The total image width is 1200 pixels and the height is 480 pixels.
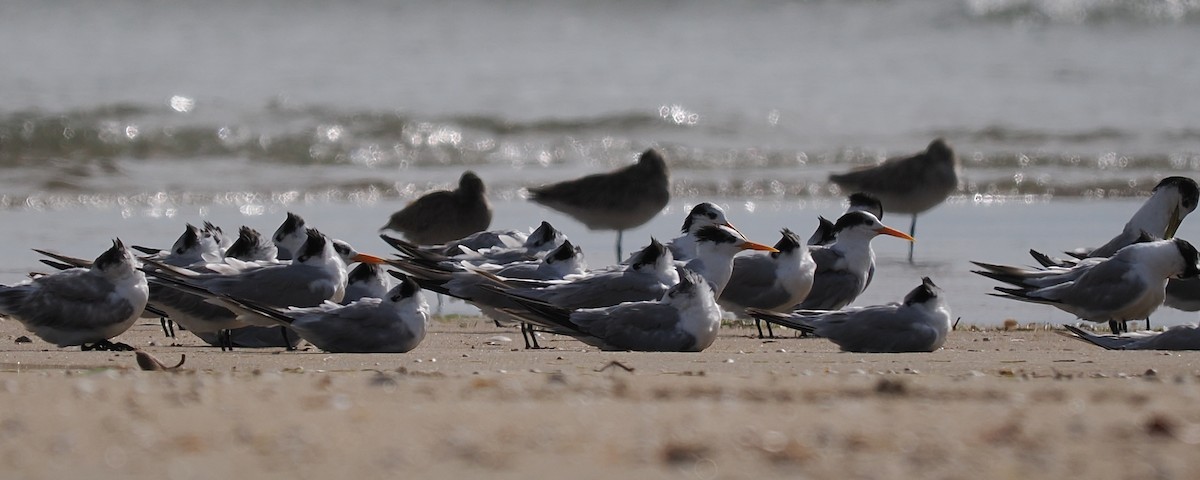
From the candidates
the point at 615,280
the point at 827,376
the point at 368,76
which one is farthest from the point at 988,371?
the point at 368,76

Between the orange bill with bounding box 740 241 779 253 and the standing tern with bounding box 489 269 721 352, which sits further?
the orange bill with bounding box 740 241 779 253

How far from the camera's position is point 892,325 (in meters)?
7.24

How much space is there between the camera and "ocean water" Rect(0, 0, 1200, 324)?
47.8ft

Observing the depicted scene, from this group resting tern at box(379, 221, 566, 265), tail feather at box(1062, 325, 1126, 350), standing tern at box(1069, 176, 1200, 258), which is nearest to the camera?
tail feather at box(1062, 325, 1126, 350)

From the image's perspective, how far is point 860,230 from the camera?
9.18m

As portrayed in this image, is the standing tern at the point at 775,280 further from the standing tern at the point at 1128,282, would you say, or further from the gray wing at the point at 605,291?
the standing tern at the point at 1128,282

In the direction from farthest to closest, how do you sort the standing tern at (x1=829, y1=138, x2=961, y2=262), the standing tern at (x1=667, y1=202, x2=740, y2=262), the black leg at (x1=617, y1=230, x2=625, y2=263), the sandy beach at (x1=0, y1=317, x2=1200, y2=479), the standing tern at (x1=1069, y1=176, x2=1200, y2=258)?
1. the standing tern at (x1=829, y1=138, x2=961, y2=262)
2. the black leg at (x1=617, y1=230, x2=625, y2=263)
3. the standing tern at (x1=1069, y1=176, x2=1200, y2=258)
4. the standing tern at (x1=667, y1=202, x2=740, y2=262)
5. the sandy beach at (x1=0, y1=317, x2=1200, y2=479)

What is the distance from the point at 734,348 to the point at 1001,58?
64.5 feet

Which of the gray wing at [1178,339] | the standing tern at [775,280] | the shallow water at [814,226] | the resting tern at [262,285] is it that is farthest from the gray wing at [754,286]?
the gray wing at [1178,339]

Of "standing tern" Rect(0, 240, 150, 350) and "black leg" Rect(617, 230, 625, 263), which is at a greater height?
"standing tern" Rect(0, 240, 150, 350)

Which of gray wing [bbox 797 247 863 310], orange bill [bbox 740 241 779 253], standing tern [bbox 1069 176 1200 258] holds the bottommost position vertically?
gray wing [bbox 797 247 863 310]

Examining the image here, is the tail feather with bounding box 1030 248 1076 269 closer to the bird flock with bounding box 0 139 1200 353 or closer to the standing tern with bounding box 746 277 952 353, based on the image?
the bird flock with bounding box 0 139 1200 353

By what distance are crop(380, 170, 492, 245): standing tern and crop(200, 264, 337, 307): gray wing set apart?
383 centimetres

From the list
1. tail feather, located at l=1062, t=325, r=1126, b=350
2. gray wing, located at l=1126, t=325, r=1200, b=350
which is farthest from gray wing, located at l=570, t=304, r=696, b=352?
gray wing, located at l=1126, t=325, r=1200, b=350
